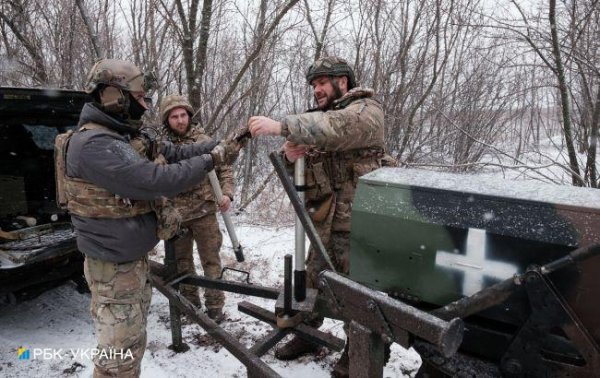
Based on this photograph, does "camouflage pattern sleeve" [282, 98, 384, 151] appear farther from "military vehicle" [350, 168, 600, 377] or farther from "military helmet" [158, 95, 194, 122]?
"military helmet" [158, 95, 194, 122]

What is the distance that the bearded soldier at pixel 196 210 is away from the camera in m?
3.92

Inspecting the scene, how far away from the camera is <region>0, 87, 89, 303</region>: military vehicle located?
3.58 m

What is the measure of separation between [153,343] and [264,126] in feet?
7.88

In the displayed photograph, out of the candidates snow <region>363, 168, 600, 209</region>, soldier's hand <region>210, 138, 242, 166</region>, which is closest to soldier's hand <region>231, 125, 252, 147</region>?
soldier's hand <region>210, 138, 242, 166</region>

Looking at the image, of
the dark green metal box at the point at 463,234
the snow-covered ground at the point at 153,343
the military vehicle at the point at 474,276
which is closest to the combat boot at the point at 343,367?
the snow-covered ground at the point at 153,343

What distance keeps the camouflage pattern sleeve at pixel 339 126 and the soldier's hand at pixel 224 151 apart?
0.44m

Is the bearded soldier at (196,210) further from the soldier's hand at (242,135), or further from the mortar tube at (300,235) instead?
the mortar tube at (300,235)

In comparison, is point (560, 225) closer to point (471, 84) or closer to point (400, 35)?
point (400, 35)

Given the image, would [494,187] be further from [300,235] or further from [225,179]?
[225,179]

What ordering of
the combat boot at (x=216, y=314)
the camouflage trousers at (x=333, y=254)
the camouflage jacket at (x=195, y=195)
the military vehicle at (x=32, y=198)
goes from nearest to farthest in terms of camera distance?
the camouflage trousers at (x=333, y=254) → the military vehicle at (x=32, y=198) → the camouflage jacket at (x=195, y=195) → the combat boot at (x=216, y=314)

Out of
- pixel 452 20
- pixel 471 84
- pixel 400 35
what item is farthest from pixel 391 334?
pixel 471 84

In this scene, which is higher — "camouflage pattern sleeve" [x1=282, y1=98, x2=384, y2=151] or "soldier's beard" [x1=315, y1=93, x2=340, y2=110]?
"soldier's beard" [x1=315, y1=93, x2=340, y2=110]

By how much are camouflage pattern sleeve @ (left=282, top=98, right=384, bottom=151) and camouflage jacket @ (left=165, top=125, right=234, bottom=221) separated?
5.60 feet

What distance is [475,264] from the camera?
5.20 ft
